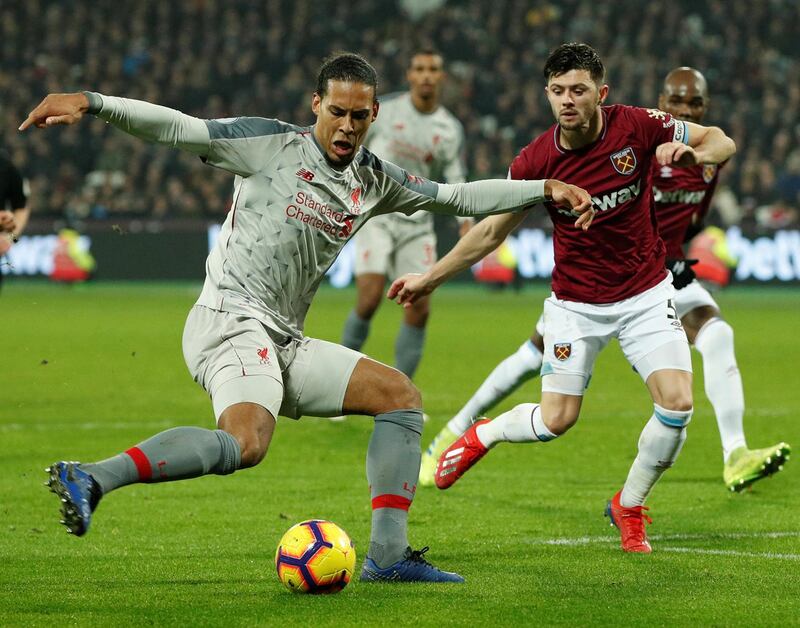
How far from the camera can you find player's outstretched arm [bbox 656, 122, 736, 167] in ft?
18.5

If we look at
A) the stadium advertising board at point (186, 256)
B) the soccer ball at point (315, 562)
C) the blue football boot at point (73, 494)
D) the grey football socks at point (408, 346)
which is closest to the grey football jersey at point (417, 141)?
the grey football socks at point (408, 346)

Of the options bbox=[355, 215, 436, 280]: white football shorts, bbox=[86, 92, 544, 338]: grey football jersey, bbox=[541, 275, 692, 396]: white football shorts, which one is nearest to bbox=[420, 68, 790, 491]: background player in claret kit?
bbox=[541, 275, 692, 396]: white football shorts

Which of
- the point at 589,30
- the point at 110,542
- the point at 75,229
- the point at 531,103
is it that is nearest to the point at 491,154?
the point at 531,103

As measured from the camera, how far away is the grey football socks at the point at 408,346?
1021 centimetres

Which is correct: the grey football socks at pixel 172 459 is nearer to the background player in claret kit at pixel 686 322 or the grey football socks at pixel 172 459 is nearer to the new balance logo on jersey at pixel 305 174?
the new balance logo on jersey at pixel 305 174

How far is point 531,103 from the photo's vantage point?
1100 inches

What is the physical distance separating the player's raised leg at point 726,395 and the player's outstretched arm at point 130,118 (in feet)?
12.1

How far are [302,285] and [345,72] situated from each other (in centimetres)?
85

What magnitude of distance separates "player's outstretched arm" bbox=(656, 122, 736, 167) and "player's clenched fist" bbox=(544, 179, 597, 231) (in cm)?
58

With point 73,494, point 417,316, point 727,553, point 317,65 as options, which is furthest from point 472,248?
point 317,65

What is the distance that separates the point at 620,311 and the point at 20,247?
68.6ft

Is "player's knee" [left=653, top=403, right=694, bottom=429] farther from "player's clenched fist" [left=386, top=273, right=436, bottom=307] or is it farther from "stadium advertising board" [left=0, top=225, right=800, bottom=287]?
"stadium advertising board" [left=0, top=225, right=800, bottom=287]

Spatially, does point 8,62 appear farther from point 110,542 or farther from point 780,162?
point 110,542

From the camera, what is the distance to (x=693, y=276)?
7832mm
